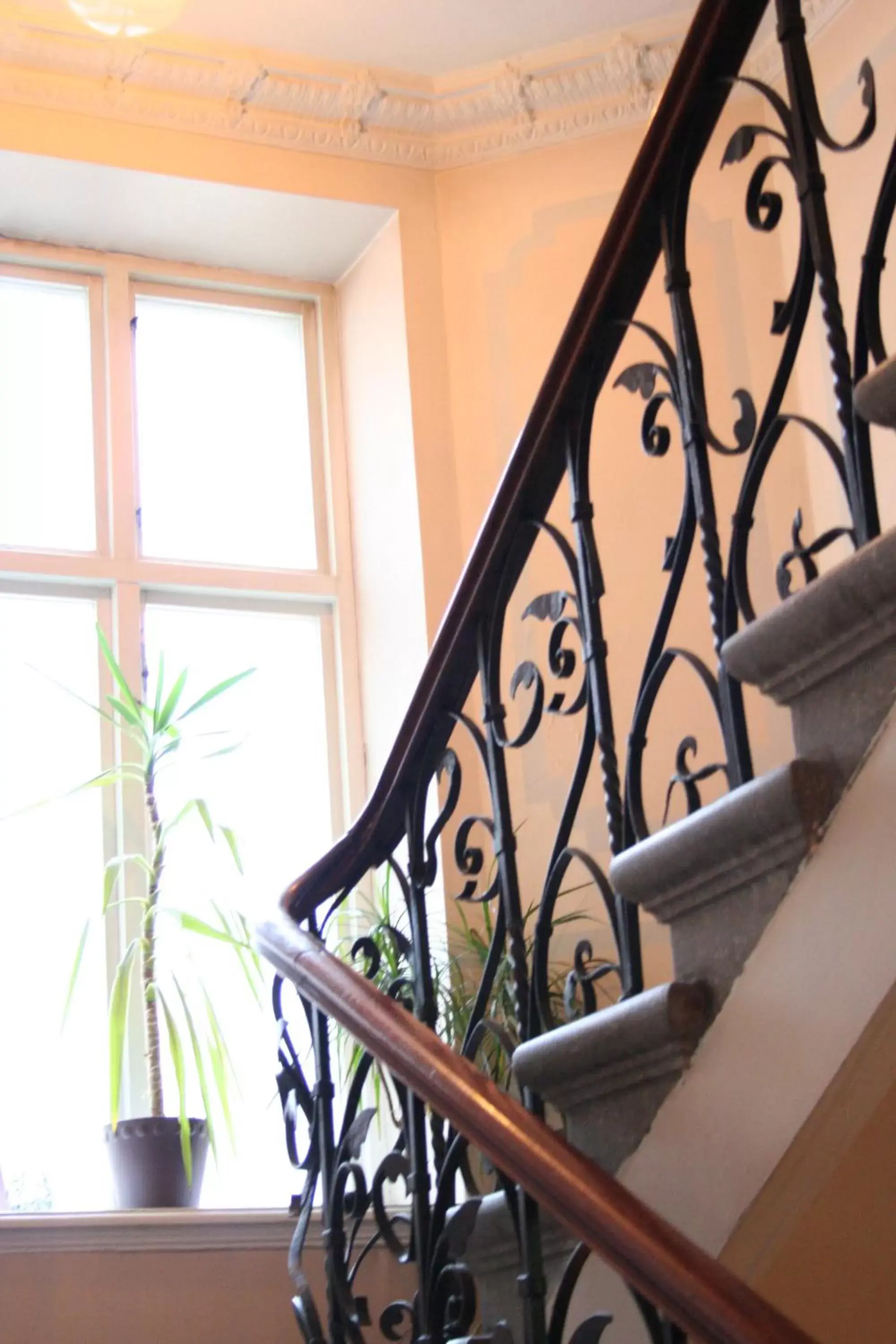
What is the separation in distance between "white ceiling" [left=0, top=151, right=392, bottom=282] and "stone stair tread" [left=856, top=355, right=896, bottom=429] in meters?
3.32

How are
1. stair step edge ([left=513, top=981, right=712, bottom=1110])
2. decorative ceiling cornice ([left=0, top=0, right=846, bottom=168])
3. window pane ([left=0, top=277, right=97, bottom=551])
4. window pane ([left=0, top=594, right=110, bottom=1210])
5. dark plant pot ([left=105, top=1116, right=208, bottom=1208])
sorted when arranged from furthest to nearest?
window pane ([left=0, top=277, right=97, bottom=551]) → decorative ceiling cornice ([left=0, top=0, right=846, bottom=168]) → window pane ([left=0, top=594, right=110, bottom=1210]) → dark plant pot ([left=105, top=1116, right=208, bottom=1208]) → stair step edge ([left=513, top=981, right=712, bottom=1110])

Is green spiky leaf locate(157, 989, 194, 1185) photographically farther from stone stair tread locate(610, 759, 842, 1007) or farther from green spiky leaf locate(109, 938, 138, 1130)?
stone stair tread locate(610, 759, 842, 1007)

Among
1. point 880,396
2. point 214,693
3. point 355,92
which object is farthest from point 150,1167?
point 355,92

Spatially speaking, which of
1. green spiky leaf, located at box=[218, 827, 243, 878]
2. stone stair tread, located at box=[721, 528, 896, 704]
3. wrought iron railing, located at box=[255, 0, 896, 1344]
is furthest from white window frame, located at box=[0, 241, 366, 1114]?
stone stair tread, located at box=[721, 528, 896, 704]

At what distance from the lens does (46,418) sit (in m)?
4.73

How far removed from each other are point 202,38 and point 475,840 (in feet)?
7.82

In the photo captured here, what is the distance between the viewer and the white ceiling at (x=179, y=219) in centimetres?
459

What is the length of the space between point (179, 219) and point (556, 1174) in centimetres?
379

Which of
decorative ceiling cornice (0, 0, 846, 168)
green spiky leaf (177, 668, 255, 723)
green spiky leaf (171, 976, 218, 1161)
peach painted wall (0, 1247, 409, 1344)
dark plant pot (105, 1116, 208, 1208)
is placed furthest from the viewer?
decorative ceiling cornice (0, 0, 846, 168)

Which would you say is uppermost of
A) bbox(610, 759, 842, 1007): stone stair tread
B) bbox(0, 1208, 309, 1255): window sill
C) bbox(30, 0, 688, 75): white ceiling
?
bbox(30, 0, 688, 75): white ceiling

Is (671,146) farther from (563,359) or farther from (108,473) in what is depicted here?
(108,473)

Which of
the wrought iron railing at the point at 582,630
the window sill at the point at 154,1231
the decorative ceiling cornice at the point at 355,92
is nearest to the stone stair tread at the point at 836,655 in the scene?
the wrought iron railing at the point at 582,630

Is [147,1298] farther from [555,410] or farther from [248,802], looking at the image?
[555,410]

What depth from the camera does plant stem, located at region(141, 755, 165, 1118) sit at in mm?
3762
